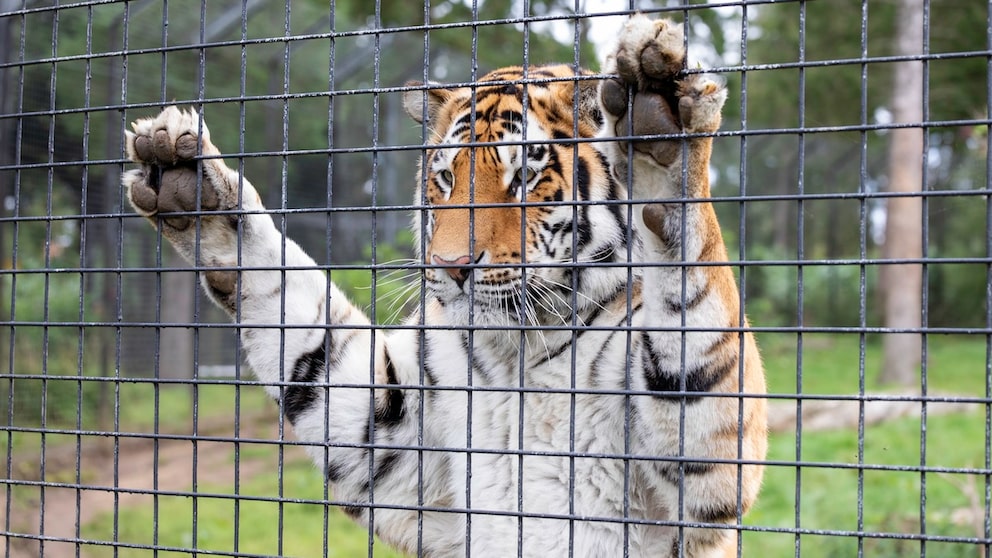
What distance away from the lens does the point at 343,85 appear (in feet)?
30.7

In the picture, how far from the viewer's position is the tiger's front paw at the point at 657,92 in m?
1.72

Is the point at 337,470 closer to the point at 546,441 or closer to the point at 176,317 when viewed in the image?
the point at 546,441

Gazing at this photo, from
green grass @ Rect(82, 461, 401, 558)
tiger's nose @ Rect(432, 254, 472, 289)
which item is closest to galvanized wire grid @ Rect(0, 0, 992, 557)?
green grass @ Rect(82, 461, 401, 558)

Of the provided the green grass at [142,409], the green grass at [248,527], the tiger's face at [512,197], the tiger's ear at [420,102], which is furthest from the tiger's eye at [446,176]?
the green grass at [142,409]

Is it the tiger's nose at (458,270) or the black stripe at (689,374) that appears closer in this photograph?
the black stripe at (689,374)

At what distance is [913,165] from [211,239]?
10.1 meters

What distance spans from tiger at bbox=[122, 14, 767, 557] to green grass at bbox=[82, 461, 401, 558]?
2293 mm

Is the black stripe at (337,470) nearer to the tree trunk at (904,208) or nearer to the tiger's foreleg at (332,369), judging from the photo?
the tiger's foreleg at (332,369)

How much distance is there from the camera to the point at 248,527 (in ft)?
19.2

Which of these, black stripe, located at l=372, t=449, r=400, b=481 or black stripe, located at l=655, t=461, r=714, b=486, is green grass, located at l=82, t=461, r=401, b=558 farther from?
black stripe, located at l=655, t=461, r=714, b=486

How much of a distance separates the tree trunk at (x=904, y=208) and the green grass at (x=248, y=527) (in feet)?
25.4

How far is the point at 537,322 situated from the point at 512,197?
382mm

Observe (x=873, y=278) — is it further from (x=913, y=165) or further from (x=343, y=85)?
(x=343, y=85)

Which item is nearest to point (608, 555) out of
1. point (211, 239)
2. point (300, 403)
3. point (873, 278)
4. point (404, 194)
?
point (300, 403)
